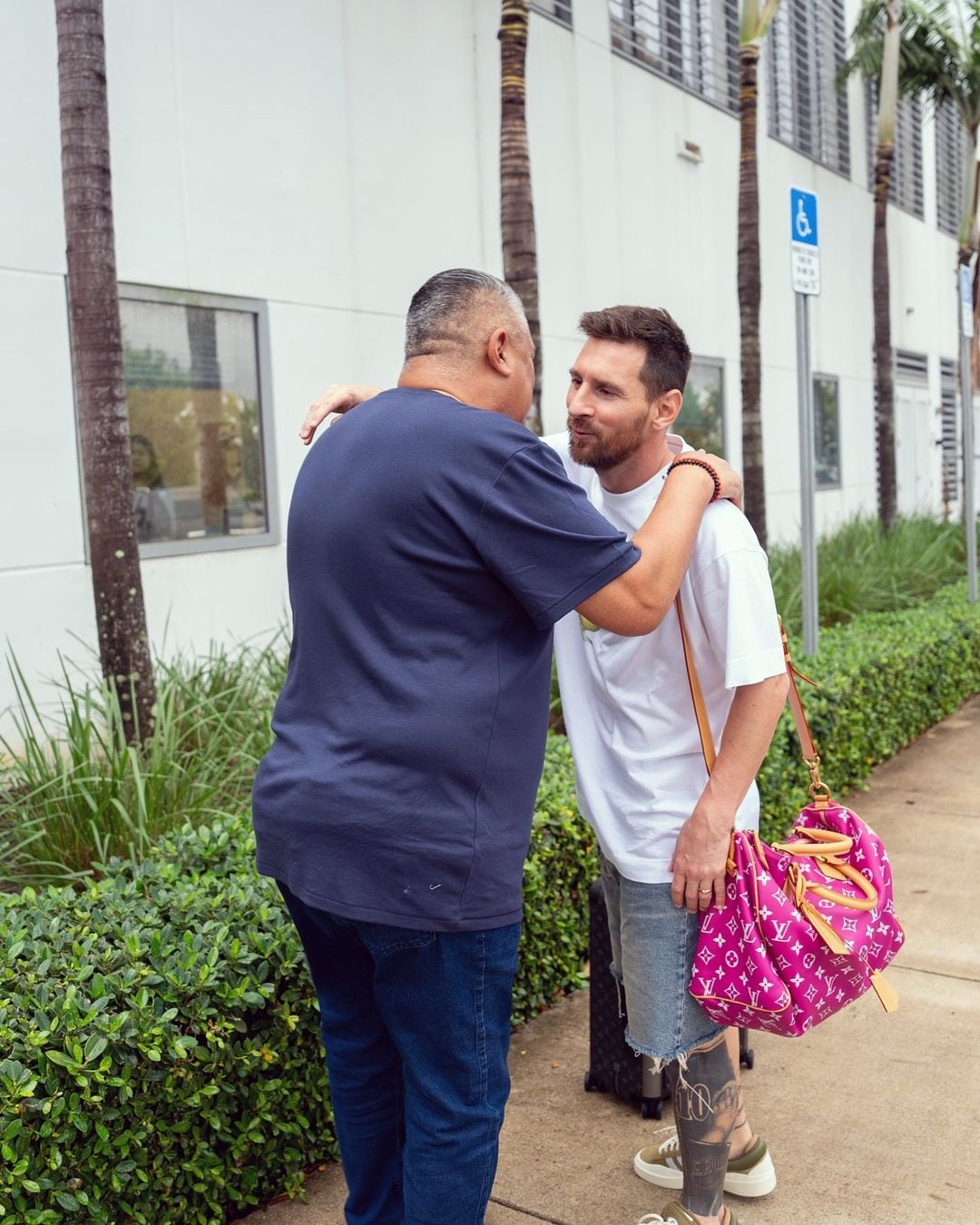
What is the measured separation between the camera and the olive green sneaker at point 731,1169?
9.94ft

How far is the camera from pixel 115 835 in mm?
3836

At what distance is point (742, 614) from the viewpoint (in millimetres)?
2406

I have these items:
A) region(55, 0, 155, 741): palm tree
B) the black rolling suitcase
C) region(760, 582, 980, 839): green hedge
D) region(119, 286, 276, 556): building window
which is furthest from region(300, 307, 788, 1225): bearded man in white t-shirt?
region(119, 286, 276, 556): building window

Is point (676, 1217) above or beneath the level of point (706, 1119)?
beneath

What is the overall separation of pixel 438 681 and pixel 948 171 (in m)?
23.5

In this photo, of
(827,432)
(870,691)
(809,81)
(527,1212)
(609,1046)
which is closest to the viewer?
(527,1212)

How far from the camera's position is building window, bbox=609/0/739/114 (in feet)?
38.5

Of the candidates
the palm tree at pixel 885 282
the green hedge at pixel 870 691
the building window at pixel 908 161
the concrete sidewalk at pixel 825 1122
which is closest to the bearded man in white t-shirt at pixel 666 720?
the concrete sidewalk at pixel 825 1122

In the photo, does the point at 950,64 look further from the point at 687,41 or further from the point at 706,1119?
the point at 706,1119

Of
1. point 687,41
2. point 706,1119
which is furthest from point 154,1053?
point 687,41

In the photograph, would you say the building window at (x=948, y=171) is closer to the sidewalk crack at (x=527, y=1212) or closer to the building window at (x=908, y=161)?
the building window at (x=908, y=161)

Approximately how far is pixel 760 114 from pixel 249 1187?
13664 mm

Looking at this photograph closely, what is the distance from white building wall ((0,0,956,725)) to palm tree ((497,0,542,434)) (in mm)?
1611

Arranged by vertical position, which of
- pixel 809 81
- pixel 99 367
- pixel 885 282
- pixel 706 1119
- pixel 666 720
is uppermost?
pixel 809 81
